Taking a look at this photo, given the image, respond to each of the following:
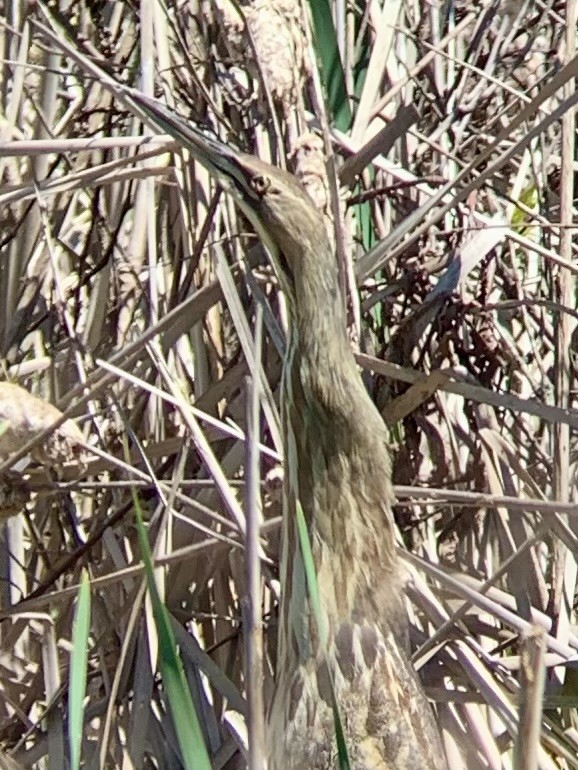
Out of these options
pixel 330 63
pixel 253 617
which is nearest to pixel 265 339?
pixel 330 63

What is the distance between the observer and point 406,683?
1.28 meters

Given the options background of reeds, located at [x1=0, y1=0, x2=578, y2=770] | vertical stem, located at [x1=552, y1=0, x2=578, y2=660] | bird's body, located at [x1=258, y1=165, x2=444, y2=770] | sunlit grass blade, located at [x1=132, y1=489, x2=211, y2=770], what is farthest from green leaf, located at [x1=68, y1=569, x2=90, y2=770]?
vertical stem, located at [x1=552, y1=0, x2=578, y2=660]

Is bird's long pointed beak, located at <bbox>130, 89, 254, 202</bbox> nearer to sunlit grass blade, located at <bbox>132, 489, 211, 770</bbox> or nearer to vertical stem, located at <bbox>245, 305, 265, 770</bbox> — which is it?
vertical stem, located at <bbox>245, 305, 265, 770</bbox>

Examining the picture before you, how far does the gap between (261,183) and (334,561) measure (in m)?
0.39

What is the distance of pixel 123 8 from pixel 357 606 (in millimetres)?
975

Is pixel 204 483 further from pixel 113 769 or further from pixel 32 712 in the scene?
pixel 32 712

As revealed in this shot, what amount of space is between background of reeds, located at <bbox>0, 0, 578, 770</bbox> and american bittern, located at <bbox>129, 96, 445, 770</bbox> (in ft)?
0.40

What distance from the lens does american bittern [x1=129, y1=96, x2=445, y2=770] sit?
120cm

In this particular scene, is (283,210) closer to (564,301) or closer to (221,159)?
(221,159)

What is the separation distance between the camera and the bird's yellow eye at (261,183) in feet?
3.77

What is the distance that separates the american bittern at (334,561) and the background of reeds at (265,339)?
12 centimetres

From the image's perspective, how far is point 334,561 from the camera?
1279 mm

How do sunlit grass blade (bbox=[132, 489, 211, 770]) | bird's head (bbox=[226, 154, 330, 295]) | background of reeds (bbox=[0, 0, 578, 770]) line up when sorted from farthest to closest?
1. background of reeds (bbox=[0, 0, 578, 770])
2. bird's head (bbox=[226, 154, 330, 295])
3. sunlit grass blade (bbox=[132, 489, 211, 770])

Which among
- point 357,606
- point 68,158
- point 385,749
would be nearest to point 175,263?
point 68,158
